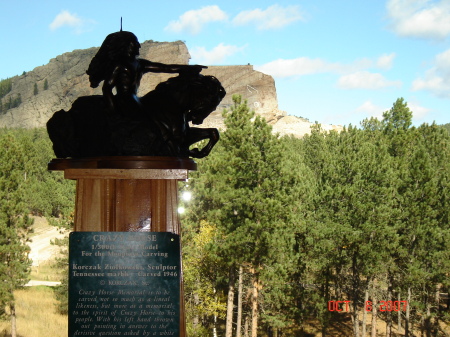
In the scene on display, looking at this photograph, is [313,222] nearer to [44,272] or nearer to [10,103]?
[44,272]

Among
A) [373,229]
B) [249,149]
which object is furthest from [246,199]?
[373,229]

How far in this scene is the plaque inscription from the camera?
4.02 metres

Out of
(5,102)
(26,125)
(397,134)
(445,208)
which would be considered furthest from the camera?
(5,102)

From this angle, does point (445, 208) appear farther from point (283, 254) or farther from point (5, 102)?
point (5, 102)

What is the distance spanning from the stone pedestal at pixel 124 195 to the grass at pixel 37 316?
67.0 feet

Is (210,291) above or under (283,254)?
under

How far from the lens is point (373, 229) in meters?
19.6

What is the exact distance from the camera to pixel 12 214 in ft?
67.3

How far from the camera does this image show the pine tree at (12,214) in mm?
19875

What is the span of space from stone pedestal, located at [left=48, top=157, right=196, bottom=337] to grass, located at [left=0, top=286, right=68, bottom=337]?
20419 millimetres

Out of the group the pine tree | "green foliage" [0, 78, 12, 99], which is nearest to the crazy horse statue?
the pine tree

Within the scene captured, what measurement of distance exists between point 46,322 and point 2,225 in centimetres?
672

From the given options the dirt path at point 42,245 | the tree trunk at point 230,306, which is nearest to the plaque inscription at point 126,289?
the tree trunk at point 230,306

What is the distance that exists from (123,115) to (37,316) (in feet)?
78.6
